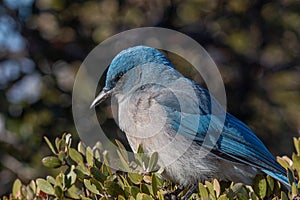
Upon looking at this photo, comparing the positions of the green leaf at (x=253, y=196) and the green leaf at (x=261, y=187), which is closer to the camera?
the green leaf at (x=253, y=196)

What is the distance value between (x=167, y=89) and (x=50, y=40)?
5.72 feet

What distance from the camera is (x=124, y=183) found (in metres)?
3.16

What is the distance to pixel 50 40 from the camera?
5.43 m

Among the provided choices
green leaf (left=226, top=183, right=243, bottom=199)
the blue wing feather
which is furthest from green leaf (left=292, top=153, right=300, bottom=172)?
the blue wing feather

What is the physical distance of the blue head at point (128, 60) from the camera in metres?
3.99

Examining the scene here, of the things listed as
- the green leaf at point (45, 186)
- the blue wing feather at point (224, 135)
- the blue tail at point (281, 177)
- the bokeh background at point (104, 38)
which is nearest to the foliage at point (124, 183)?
the green leaf at point (45, 186)

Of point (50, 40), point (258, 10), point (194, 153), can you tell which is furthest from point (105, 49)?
point (194, 153)

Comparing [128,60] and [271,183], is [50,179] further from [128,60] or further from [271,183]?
[271,183]

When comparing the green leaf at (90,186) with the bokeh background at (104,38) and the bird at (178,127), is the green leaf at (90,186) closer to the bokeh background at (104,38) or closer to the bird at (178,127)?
the bird at (178,127)

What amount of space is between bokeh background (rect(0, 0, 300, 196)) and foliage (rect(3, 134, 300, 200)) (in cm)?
168

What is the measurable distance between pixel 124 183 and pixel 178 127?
0.76 m

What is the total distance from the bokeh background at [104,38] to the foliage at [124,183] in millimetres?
1684

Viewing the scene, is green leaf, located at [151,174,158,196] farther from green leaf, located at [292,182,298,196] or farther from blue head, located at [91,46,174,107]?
blue head, located at [91,46,174,107]

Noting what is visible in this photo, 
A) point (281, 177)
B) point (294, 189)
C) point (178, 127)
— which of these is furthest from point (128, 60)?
point (294, 189)
